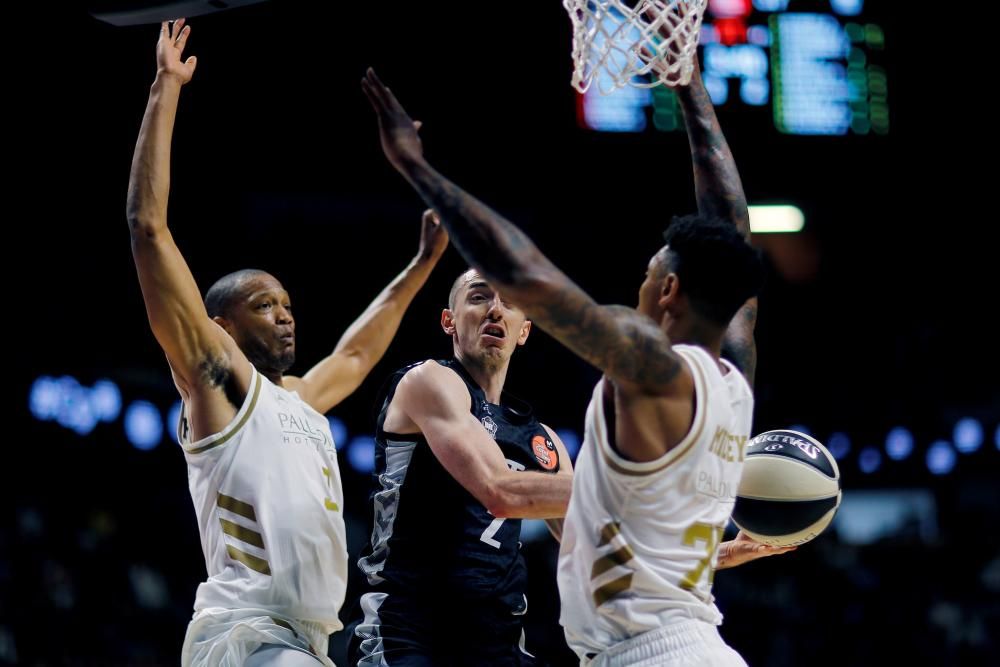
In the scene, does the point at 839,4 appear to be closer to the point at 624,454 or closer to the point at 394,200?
the point at 394,200

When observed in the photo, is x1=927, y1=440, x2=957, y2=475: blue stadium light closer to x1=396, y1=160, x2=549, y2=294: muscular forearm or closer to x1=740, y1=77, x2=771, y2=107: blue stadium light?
x1=740, y1=77, x2=771, y2=107: blue stadium light

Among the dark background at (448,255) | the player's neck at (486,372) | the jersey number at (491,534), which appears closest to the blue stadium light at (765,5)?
the dark background at (448,255)

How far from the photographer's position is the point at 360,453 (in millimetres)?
13000

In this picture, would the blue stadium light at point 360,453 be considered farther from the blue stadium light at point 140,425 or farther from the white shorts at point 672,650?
the white shorts at point 672,650

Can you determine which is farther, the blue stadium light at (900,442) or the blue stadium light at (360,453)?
the blue stadium light at (900,442)

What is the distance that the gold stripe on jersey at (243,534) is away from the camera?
4.03 metres

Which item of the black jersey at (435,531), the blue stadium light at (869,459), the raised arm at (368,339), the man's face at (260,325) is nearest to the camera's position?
the black jersey at (435,531)

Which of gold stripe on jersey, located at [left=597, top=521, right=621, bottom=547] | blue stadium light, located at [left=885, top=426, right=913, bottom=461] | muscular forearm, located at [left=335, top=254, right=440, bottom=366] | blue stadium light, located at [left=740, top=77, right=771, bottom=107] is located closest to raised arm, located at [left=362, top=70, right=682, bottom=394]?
gold stripe on jersey, located at [left=597, top=521, right=621, bottom=547]

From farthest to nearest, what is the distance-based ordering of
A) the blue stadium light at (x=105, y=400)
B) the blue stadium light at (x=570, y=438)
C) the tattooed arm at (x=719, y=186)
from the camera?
the blue stadium light at (x=570, y=438) → the blue stadium light at (x=105, y=400) → the tattooed arm at (x=719, y=186)

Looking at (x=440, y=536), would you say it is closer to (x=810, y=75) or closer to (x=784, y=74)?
(x=784, y=74)

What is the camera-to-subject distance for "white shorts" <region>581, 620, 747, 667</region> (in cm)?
306

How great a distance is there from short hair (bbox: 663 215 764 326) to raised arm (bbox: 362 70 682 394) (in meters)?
0.29

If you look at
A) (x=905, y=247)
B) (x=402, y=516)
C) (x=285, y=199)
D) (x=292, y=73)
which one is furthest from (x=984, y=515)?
(x=402, y=516)

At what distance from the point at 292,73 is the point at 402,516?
19.8 ft
